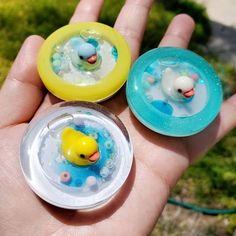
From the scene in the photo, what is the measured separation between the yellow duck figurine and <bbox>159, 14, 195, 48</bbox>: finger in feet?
2.00

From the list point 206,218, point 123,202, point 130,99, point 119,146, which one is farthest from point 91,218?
point 206,218

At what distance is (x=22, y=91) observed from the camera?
1503mm

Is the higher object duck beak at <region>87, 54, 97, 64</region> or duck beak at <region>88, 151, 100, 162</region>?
duck beak at <region>87, 54, 97, 64</region>

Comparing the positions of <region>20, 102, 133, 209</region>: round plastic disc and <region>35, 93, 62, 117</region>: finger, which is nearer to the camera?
<region>20, 102, 133, 209</region>: round plastic disc

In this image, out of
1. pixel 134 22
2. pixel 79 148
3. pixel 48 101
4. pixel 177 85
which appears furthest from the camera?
pixel 134 22

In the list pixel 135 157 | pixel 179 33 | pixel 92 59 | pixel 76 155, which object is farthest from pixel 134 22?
pixel 76 155

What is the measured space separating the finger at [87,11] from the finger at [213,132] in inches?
24.4

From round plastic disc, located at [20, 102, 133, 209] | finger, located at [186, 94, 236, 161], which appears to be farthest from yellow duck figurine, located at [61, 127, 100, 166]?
finger, located at [186, 94, 236, 161]

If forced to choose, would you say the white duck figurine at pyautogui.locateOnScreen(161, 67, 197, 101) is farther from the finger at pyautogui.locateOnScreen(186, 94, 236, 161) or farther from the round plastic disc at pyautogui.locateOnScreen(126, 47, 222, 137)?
the finger at pyautogui.locateOnScreen(186, 94, 236, 161)

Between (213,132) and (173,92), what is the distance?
0.26 meters

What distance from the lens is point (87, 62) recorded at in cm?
147

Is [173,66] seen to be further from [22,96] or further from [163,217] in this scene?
[163,217]

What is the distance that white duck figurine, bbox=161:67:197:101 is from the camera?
4.58ft

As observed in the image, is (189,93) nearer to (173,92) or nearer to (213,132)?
(173,92)
